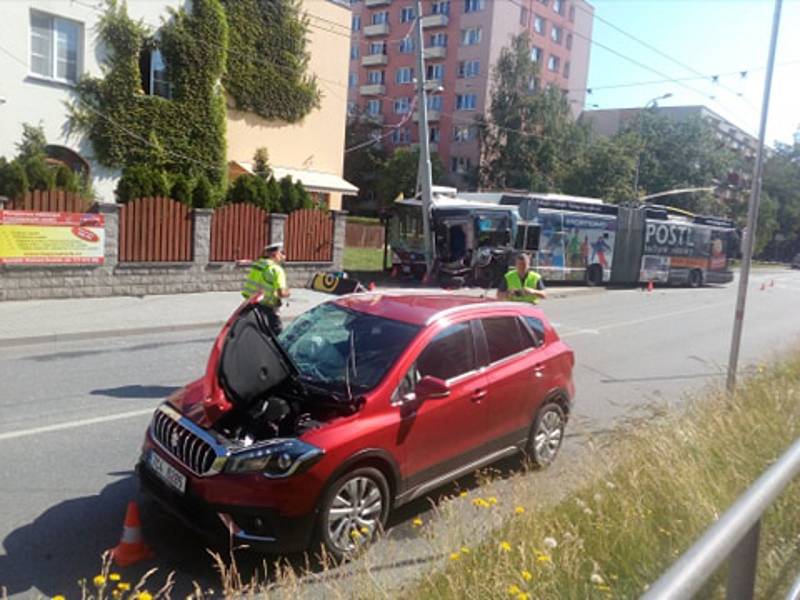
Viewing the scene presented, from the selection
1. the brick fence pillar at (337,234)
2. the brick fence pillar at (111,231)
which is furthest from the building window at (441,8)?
the brick fence pillar at (111,231)

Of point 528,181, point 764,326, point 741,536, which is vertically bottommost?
point 764,326

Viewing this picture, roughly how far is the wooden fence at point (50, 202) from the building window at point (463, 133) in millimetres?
43698

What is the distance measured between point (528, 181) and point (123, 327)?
4062 centimetres

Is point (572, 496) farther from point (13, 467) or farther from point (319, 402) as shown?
point (13, 467)

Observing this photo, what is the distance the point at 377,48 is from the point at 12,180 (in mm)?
52175

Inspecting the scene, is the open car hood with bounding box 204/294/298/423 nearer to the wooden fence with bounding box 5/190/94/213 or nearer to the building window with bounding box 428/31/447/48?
the wooden fence with bounding box 5/190/94/213

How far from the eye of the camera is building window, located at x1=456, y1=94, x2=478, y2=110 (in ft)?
182

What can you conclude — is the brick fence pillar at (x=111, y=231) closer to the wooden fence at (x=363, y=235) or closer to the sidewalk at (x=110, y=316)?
the sidewalk at (x=110, y=316)

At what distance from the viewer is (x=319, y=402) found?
4.45m

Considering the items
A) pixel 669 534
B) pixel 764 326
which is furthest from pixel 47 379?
pixel 764 326

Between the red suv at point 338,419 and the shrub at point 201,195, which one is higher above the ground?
the shrub at point 201,195

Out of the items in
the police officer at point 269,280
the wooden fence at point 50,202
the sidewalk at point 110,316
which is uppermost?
the wooden fence at point 50,202

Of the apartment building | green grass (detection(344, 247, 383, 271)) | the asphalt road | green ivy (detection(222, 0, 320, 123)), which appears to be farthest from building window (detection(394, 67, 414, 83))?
the asphalt road

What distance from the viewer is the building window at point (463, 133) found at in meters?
54.9
